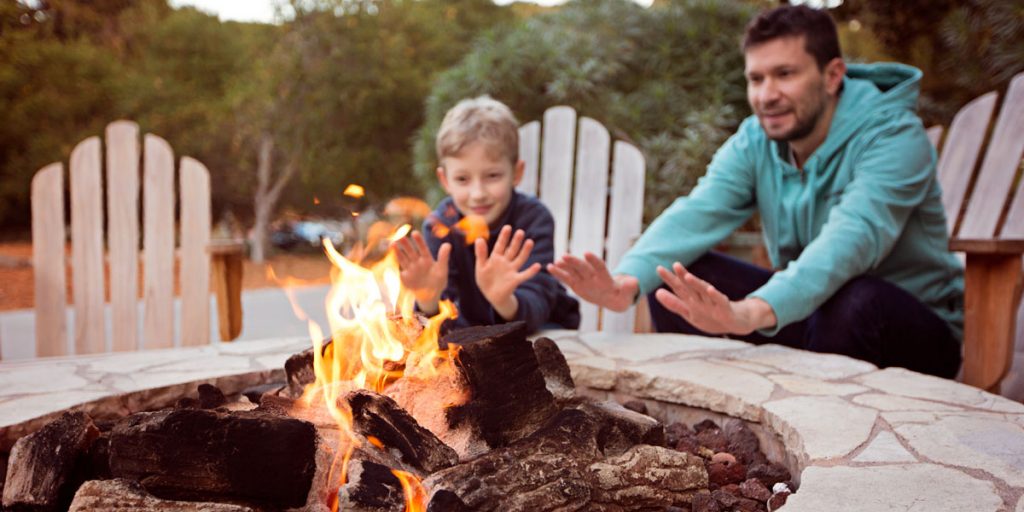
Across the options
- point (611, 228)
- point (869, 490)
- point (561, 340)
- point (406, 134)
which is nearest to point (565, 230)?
point (611, 228)

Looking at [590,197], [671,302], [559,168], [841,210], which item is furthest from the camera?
[559,168]

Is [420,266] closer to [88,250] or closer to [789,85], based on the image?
[789,85]

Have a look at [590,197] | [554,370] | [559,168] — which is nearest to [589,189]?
[590,197]

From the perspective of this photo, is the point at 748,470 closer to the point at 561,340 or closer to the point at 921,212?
the point at 561,340

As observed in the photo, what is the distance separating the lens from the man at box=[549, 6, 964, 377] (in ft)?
8.11

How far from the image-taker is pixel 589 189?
3.98m

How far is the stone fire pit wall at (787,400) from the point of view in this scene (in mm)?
1342

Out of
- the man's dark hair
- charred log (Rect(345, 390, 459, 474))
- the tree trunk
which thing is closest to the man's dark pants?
the man's dark hair

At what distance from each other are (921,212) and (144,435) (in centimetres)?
279

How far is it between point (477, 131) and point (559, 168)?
125 centimetres

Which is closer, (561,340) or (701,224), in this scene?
(561,340)

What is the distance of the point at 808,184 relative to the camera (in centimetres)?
290

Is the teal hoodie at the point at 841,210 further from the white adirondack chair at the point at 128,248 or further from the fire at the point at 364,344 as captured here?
the white adirondack chair at the point at 128,248

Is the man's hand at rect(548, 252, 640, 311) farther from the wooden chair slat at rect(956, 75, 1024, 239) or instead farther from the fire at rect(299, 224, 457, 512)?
the wooden chair slat at rect(956, 75, 1024, 239)
